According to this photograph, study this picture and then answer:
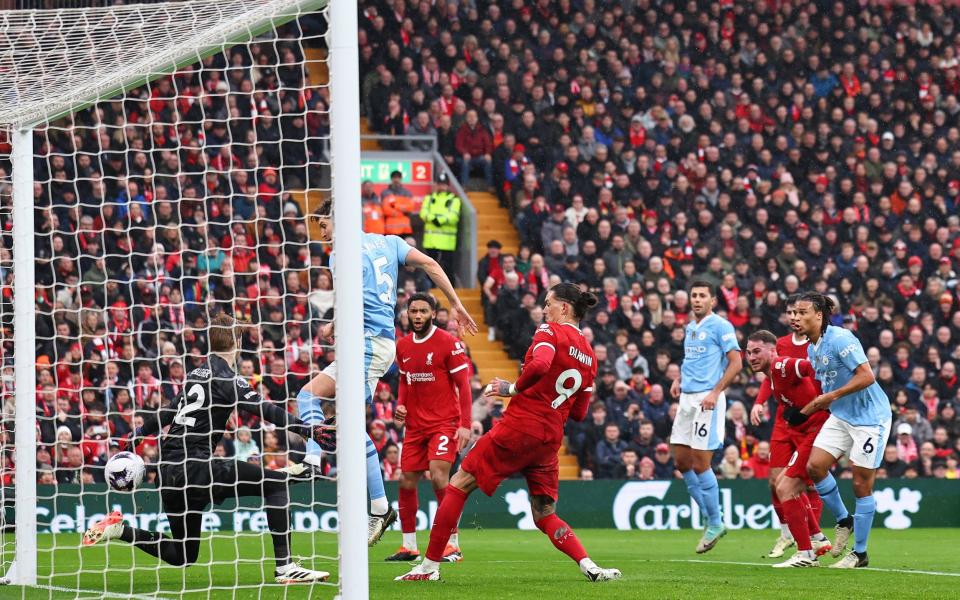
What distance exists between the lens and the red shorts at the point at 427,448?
37.5 ft

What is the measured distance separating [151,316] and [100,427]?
1447 millimetres

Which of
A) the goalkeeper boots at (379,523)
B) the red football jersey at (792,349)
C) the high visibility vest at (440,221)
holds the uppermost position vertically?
the high visibility vest at (440,221)

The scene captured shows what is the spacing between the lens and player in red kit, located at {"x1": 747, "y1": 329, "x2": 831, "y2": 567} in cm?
1075

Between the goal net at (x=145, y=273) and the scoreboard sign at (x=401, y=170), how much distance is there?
0.85 meters

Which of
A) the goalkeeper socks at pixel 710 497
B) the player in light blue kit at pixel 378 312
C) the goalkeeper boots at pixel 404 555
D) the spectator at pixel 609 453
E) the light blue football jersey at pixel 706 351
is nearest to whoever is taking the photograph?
the player in light blue kit at pixel 378 312

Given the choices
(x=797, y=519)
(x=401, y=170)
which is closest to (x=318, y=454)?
(x=797, y=519)

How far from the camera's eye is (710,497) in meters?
12.9

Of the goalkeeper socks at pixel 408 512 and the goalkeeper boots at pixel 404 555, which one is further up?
the goalkeeper socks at pixel 408 512

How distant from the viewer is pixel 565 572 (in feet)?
34.1

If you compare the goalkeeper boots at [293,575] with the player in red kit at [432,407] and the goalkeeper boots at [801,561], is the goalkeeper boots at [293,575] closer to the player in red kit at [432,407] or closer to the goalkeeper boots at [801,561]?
the player in red kit at [432,407]

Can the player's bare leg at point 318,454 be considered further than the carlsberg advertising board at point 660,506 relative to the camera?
No

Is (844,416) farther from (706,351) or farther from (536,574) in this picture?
(536,574)

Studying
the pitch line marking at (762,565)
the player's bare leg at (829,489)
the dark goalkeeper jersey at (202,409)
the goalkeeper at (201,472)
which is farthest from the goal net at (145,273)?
the player's bare leg at (829,489)

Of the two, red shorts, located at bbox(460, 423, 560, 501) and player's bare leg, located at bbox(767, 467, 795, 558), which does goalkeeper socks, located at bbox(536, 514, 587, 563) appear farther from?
player's bare leg, located at bbox(767, 467, 795, 558)
